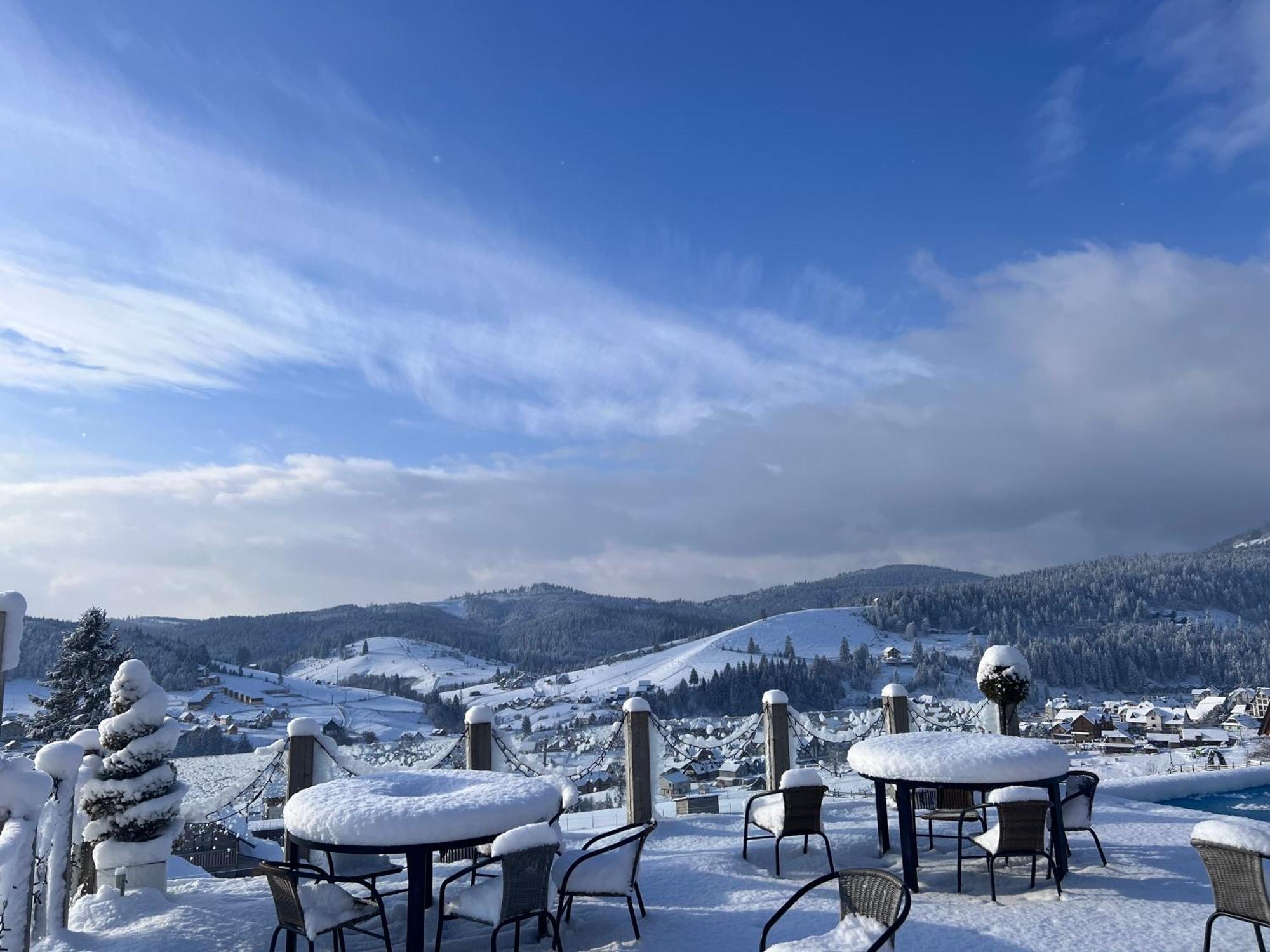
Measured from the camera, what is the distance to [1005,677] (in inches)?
346

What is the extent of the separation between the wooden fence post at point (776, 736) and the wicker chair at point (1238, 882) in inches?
223

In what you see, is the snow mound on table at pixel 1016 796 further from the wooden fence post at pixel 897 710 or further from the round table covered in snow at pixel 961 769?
the wooden fence post at pixel 897 710

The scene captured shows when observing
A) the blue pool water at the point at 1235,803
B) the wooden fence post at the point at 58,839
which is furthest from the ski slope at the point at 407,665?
the wooden fence post at the point at 58,839

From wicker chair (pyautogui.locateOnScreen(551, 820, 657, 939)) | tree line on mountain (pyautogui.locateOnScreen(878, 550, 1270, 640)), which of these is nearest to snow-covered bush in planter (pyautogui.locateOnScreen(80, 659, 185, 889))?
wicker chair (pyautogui.locateOnScreen(551, 820, 657, 939))

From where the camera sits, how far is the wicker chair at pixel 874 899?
334cm

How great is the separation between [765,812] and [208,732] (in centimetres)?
3628

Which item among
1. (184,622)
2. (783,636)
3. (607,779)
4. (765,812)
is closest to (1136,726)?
(607,779)

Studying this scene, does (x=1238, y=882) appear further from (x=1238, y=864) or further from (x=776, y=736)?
(x=776, y=736)

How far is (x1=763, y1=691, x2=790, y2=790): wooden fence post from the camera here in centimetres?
984

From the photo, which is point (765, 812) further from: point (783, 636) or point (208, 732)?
point (783, 636)

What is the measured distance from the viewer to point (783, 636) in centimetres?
11112

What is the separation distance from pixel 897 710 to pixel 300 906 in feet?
25.1

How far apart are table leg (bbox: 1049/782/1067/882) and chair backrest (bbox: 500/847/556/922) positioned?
152 inches

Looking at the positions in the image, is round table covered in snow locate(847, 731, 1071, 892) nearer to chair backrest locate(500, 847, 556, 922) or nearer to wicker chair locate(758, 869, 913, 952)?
wicker chair locate(758, 869, 913, 952)
